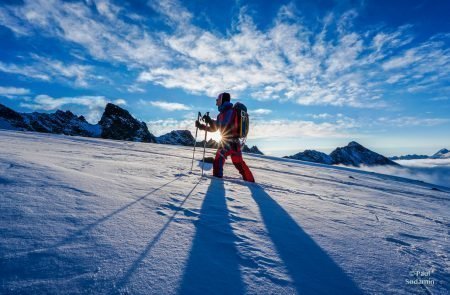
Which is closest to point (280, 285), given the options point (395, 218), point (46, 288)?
point (46, 288)

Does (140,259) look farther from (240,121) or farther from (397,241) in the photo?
(240,121)

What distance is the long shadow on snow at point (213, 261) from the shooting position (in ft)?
5.36

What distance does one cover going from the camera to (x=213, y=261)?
6.57 ft

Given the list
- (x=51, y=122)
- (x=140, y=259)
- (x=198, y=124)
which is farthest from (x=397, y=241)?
(x=51, y=122)

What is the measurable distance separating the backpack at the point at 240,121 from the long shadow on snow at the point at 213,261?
461cm

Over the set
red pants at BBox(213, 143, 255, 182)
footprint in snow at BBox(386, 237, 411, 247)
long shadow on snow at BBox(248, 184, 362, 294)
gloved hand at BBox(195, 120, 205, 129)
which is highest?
gloved hand at BBox(195, 120, 205, 129)

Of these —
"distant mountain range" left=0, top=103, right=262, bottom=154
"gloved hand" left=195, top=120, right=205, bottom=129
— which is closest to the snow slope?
"gloved hand" left=195, top=120, right=205, bottom=129

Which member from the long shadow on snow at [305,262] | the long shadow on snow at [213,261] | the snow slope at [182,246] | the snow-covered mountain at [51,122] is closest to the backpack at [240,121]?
the snow slope at [182,246]

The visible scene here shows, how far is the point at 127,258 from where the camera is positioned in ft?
5.95

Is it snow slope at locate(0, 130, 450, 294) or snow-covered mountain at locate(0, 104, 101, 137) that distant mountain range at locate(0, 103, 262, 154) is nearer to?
snow-covered mountain at locate(0, 104, 101, 137)

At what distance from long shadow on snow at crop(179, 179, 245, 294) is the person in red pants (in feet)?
13.6

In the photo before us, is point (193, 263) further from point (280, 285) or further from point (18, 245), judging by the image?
point (18, 245)

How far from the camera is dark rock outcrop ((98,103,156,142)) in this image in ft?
457

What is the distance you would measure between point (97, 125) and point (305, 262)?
537ft
